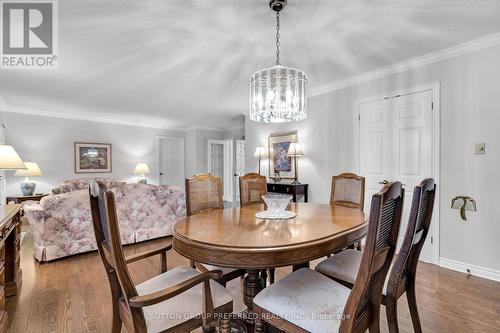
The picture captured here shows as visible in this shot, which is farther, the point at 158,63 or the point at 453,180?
the point at 158,63

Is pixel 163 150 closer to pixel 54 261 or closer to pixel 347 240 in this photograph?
pixel 54 261

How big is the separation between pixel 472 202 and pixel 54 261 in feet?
15.0

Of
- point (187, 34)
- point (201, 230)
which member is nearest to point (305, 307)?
point (201, 230)

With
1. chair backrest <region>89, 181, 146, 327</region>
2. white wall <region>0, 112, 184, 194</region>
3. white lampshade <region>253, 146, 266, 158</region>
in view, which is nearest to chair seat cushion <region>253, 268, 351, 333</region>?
chair backrest <region>89, 181, 146, 327</region>

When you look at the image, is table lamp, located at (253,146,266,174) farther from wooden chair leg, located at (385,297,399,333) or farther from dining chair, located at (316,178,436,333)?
wooden chair leg, located at (385,297,399,333)

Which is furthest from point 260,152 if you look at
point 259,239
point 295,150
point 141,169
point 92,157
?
point 92,157

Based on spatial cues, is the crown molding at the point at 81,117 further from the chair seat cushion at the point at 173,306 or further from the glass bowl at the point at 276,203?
the chair seat cushion at the point at 173,306

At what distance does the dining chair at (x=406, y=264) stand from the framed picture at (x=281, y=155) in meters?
2.65

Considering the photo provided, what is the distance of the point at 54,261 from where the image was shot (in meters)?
2.92

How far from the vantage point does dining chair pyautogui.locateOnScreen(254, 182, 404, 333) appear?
0.92m

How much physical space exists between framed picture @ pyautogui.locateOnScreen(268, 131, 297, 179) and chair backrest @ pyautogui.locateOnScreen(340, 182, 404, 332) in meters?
3.23

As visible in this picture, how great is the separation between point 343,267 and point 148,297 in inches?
45.9

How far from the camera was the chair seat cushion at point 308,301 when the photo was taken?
105cm

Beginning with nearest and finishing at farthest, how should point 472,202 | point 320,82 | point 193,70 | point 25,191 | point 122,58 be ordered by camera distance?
point 472,202, point 122,58, point 193,70, point 320,82, point 25,191
